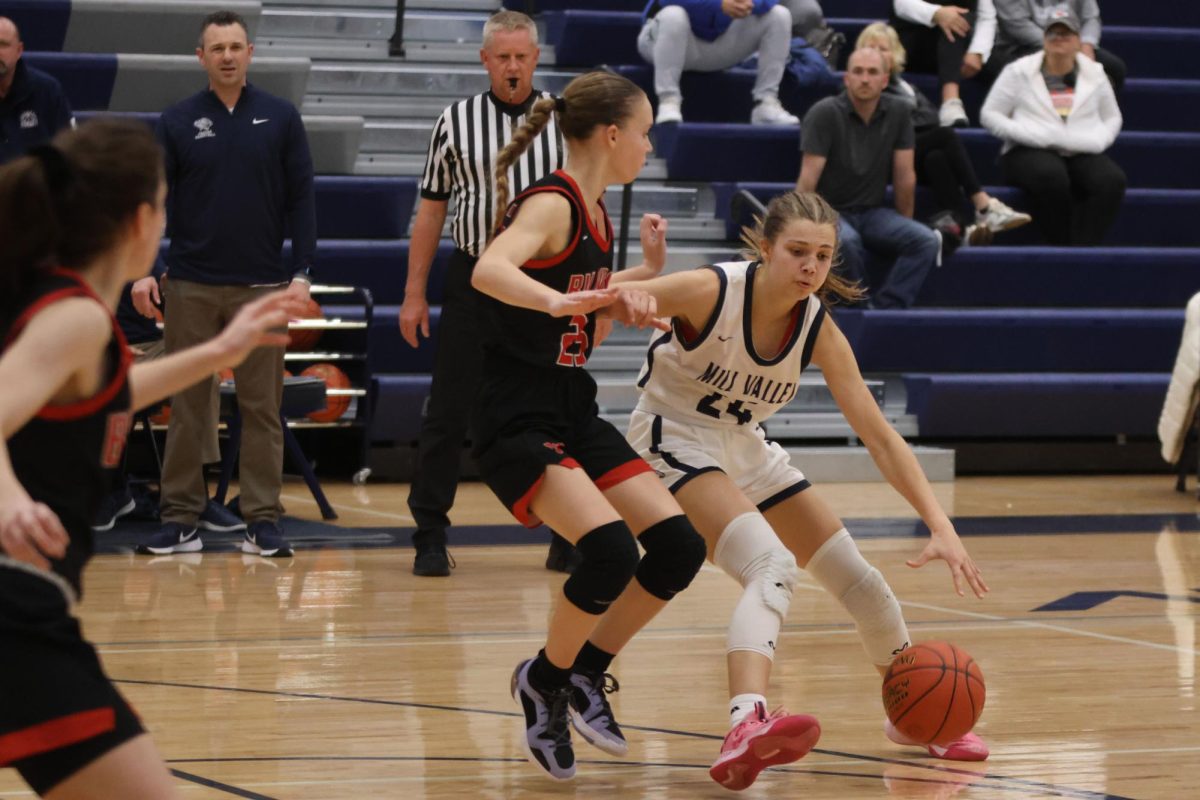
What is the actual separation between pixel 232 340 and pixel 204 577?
369cm

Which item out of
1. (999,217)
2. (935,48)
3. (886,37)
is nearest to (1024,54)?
(935,48)

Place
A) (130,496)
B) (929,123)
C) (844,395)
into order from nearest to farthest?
1. (844,395)
2. (130,496)
3. (929,123)

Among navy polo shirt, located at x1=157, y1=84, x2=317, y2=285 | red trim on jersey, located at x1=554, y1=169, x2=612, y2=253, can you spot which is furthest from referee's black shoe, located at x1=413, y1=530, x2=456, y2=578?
red trim on jersey, located at x1=554, y1=169, x2=612, y2=253

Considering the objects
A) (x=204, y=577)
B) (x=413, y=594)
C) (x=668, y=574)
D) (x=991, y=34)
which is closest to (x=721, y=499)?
(x=668, y=574)

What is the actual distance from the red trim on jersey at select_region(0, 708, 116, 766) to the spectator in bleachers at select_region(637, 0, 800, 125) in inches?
310

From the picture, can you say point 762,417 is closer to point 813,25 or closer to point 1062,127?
point 1062,127

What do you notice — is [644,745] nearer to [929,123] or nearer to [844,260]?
[844,260]

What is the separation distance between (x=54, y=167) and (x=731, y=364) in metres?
1.88

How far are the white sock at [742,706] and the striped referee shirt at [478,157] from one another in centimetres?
267

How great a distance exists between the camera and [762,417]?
154 inches

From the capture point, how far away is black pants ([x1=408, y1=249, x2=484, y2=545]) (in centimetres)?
575

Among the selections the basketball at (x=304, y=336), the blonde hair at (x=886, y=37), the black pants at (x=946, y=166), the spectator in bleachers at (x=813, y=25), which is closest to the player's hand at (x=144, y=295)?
the basketball at (x=304, y=336)

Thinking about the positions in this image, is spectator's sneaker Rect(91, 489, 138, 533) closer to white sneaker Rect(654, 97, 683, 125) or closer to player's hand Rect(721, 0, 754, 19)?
white sneaker Rect(654, 97, 683, 125)

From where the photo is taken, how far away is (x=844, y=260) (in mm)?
8836
